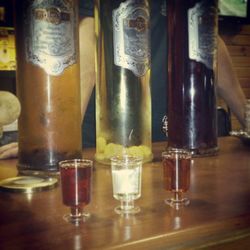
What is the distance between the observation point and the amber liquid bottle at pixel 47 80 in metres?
0.81

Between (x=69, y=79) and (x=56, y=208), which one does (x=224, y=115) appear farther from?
(x=56, y=208)

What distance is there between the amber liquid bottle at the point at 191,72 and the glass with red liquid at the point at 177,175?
0.29 m

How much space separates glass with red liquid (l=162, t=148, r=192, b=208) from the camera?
26.4 inches

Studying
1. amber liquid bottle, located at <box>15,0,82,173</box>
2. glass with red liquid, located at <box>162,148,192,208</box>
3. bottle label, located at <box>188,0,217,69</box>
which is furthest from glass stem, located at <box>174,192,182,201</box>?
bottle label, located at <box>188,0,217,69</box>

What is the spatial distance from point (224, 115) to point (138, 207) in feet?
4.04

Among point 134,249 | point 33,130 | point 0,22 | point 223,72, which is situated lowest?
point 134,249

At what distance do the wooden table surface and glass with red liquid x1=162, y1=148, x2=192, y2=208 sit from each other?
2 cm

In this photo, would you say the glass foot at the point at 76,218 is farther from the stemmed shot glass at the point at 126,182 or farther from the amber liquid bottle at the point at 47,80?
the amber liquid bottle at the point at 47,80

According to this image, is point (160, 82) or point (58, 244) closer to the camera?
point (58, 244)

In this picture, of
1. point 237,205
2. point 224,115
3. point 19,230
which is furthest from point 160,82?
point 19,230

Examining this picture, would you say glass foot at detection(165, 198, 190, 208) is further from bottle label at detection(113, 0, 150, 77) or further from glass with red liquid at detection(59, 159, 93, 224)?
bottle label at detection(113, 0, 150, 77)

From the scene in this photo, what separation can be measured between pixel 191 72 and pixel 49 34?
338mm

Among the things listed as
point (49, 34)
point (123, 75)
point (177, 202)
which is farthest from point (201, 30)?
point (177, 202)

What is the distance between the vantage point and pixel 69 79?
0.84 metres
